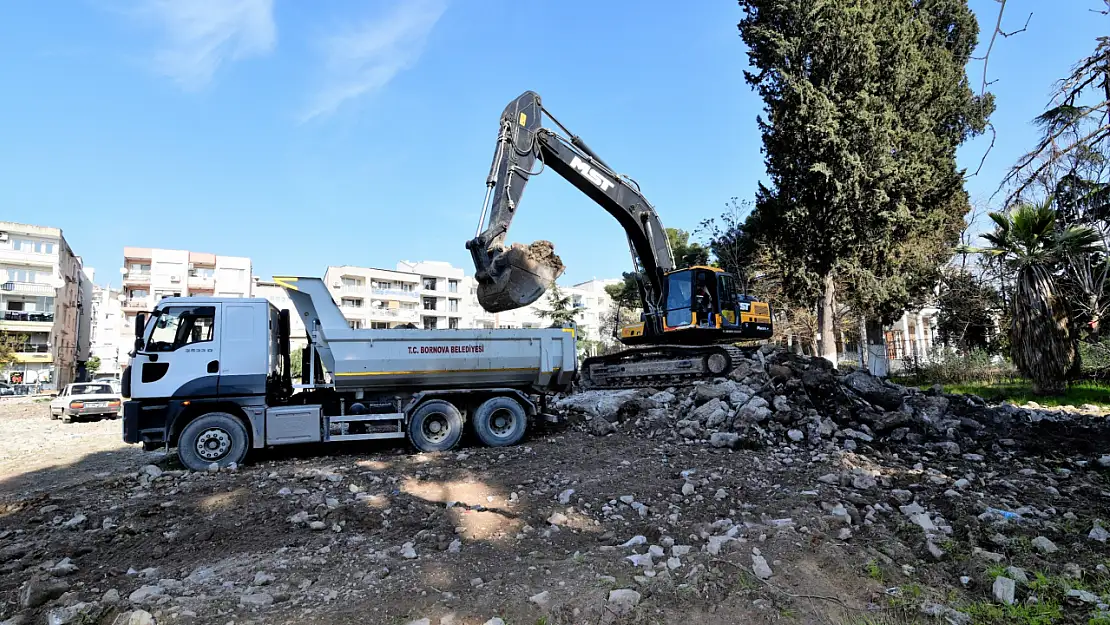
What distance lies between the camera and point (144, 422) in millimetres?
8430

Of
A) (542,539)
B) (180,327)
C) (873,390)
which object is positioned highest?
(180,327)

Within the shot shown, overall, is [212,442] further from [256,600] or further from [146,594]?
[256,600]

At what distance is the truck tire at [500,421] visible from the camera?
9797 millimetres

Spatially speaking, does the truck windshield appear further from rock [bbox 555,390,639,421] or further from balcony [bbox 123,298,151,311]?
balcony [bbox 123,298,151,311]

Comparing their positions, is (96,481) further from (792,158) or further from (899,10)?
(899,10)

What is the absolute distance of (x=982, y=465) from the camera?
784 centimetres

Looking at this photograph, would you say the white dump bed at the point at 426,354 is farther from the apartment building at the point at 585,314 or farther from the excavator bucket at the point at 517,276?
the apartment building at the point at 585,314

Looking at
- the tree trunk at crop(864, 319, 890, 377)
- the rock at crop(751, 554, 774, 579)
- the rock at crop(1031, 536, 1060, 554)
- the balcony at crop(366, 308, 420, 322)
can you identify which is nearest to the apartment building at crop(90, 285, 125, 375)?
the balcony at crop(366, 308, 420, 322)

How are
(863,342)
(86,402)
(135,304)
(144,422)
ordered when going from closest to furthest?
(144,422), (86,402), (863,342), (135,304)

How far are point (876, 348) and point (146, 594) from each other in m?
24.8

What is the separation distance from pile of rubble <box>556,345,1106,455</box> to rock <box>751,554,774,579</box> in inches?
185

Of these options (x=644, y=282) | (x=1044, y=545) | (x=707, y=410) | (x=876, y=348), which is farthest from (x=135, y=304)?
(x=1044, y=545)

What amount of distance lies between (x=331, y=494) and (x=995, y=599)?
6.09 metres

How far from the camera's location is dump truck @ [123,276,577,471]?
28.1 ft
